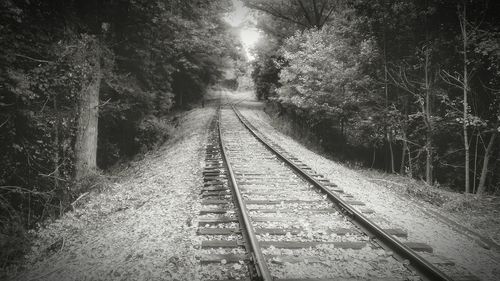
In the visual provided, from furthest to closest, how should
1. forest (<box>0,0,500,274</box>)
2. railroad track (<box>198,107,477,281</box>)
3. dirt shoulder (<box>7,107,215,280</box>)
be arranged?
forest (<box>0,0,500,274</box>) → dirt shoulder (<box>7,107,215,280</box>) → railroad track (<box>198,107,477,281</box>)

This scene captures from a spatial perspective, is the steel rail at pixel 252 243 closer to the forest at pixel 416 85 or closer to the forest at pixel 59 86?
the forest at pixel 59 86

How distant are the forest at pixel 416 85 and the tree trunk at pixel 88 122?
9.28m

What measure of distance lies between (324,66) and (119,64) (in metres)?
9.20

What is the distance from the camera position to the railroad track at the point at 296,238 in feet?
12.6

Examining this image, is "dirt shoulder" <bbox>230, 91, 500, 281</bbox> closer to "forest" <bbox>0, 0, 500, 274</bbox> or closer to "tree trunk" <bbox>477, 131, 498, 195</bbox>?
"tree trunk" <bbox>477, 131, 498, 195</bbox>

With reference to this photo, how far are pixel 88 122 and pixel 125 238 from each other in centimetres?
600

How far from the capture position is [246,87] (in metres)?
68.9

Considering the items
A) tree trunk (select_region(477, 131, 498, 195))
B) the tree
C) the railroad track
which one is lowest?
the railroad track

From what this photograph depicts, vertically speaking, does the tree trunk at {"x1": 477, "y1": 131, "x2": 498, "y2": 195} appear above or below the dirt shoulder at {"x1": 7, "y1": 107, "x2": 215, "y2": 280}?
above

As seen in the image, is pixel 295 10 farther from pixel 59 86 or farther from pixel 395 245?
pixel 395 245

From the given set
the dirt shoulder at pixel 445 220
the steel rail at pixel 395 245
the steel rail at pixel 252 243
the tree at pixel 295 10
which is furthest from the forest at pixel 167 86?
the tree at pixel 295 10

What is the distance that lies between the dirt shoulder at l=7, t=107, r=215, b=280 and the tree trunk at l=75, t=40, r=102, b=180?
7.81 feet

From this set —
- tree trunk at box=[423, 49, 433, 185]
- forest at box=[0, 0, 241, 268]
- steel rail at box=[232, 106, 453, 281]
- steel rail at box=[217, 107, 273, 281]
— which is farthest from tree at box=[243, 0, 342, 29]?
steel rail at box=[217, 107, 273, 281]

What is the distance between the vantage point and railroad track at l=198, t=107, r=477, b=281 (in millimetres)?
3832
